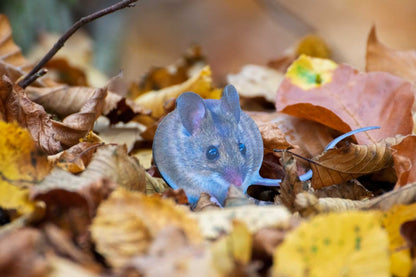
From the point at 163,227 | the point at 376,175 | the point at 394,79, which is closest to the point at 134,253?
the point at 163,227

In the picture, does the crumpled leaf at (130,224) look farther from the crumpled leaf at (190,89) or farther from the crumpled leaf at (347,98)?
the crumpled leaf at (190,89)

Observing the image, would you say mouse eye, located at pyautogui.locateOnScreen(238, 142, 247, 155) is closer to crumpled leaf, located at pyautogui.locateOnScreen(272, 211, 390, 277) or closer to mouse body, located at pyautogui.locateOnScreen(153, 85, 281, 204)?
mouse body, located at pyautogui.locateOnScreen(153, 85, 281, 204)

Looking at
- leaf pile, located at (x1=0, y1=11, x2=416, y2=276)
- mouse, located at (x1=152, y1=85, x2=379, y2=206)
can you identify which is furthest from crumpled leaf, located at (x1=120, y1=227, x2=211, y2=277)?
mouse, located at (x1=152, y1=85, x2=379, y2=206)

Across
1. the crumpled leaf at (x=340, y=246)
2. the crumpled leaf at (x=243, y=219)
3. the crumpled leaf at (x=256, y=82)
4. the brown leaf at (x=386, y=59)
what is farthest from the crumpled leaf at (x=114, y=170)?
the brown leaf at (x=386, y=59)

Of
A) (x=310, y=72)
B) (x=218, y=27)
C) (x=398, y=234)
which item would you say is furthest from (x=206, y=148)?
(x=218, y=27)

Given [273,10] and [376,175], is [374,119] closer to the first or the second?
[376,175]

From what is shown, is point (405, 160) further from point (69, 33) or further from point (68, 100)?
point (68, 100)
